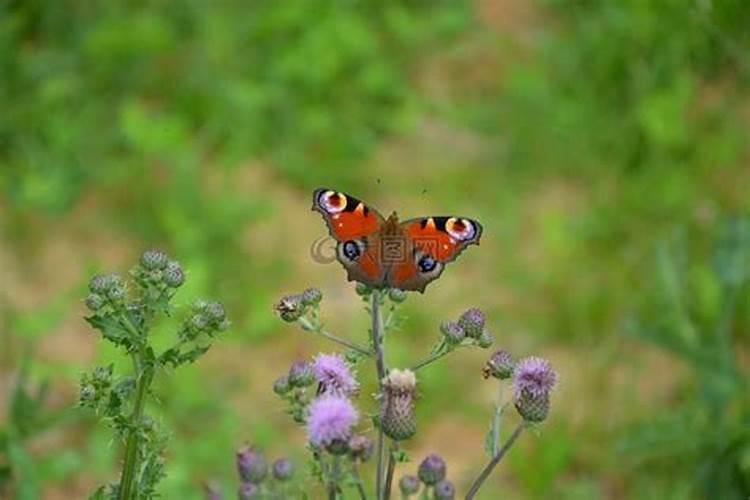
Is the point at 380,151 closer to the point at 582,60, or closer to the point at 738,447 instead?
the point at 582,60

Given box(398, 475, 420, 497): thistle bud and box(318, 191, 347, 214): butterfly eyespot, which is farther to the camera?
box(318, 191, 347, 214): butterfly eyespot

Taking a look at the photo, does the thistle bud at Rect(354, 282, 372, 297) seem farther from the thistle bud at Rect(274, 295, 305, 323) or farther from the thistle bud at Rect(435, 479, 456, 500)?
the thistle bud at Rect(435, 479, 456, 500)

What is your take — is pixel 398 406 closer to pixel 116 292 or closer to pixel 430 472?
pixel 430 472

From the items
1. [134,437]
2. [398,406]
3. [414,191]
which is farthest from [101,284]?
[414,191]

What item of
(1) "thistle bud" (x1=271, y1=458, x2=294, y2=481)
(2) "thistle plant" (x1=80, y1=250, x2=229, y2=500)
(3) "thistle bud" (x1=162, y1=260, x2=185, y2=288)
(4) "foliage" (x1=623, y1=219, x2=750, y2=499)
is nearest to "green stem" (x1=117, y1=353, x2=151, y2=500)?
(2) "thistle plant" (x1=80, y1=250, x2=229, y2=500)

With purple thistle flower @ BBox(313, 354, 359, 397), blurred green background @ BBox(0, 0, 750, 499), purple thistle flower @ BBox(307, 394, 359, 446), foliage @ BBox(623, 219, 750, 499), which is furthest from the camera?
blurred green background @ BBox(0, 0, 750, 499)
